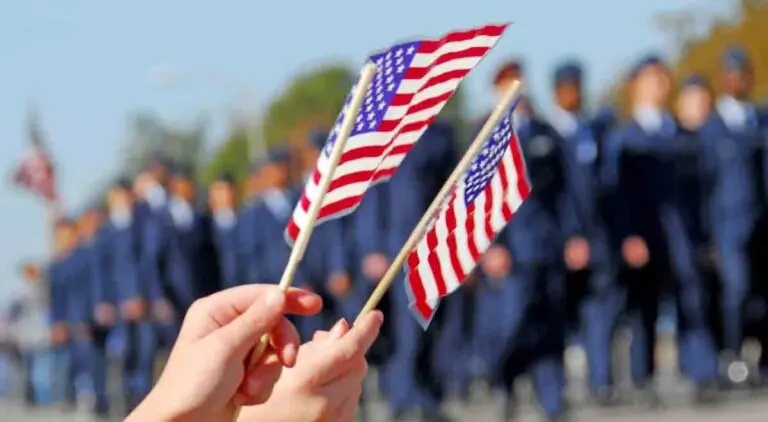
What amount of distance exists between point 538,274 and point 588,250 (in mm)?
447

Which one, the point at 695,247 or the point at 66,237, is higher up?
the point at 695,247

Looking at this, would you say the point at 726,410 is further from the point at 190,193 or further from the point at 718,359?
the point at 190,193

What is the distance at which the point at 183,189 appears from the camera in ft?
58.6

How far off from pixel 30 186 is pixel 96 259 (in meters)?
13.6

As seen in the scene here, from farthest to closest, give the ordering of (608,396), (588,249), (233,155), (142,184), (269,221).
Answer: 1. (233,155)
2. (142,184)
3. (269,221)
4. (608,396)
5. (588,249)

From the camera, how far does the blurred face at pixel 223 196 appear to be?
1727 centimetres

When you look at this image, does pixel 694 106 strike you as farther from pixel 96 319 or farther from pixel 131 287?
pixel 96 319

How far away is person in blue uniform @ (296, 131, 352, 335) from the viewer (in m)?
13.7

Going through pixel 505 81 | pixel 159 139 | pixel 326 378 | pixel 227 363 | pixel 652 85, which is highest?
pixel 227 363

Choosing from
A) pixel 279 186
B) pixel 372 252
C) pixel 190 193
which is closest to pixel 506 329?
pixel 372 252

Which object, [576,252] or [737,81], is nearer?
[576,252]

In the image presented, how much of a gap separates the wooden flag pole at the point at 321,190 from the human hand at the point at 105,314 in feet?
58.5

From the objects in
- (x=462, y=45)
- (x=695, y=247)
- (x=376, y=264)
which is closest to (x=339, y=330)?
(x=462, y=45)

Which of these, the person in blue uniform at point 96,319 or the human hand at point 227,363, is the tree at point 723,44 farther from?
the human hand at point 227,363
